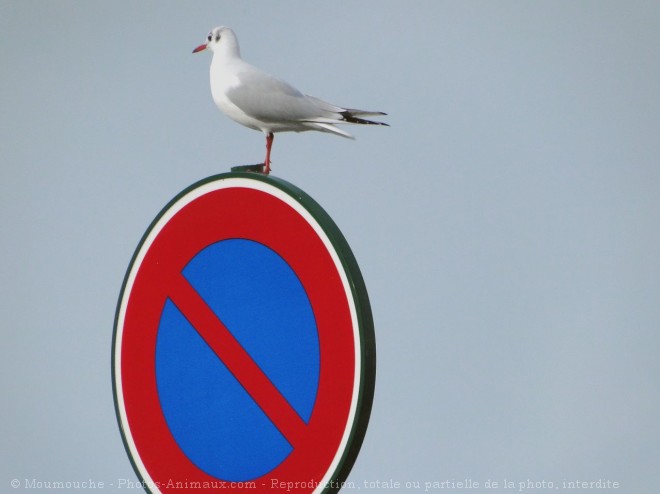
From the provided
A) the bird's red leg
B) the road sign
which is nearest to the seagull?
the bird's red leg

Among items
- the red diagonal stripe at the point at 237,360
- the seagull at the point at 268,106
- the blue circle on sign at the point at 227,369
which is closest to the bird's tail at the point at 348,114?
the seagull at the point at 268,106

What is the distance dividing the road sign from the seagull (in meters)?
0.34

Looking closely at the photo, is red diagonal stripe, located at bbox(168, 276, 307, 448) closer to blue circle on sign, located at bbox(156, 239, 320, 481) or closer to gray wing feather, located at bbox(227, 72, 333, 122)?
blue circle on sign, located at bbox(156, 239, 320, 481)

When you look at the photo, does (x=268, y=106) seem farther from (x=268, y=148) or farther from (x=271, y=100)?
(x=268, y=148)

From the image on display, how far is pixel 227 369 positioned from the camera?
2.82m

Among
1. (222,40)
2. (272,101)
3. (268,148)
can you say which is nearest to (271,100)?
(272,101)

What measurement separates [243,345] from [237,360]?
46 mm

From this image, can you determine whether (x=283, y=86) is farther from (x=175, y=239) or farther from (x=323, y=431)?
(x=323, y=431)

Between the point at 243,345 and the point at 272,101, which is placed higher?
the point at 272,101

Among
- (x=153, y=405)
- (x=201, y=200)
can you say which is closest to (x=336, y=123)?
(x=201, y=200)

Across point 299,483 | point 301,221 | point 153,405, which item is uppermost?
point 301,221

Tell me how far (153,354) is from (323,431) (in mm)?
696

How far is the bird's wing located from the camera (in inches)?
123

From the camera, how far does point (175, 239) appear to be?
299 centimetres
